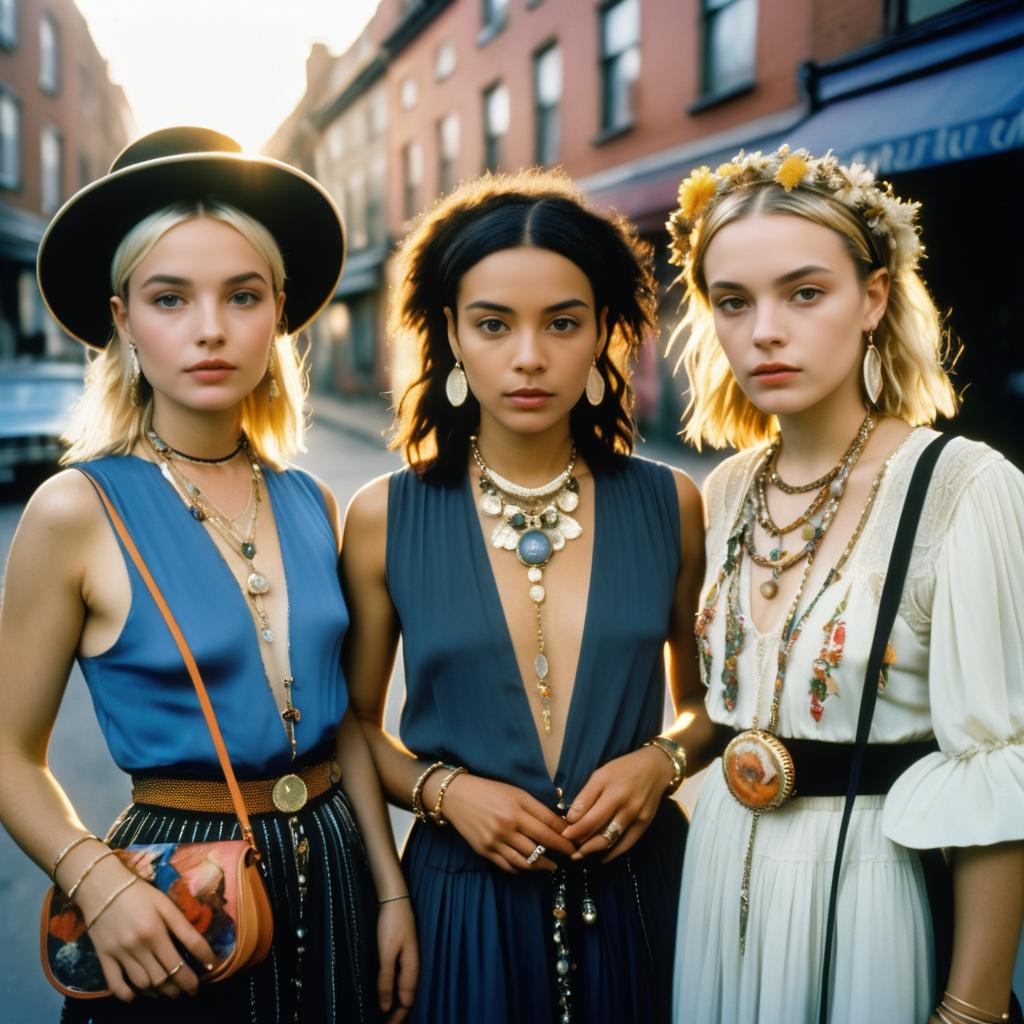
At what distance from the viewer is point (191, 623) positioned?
1754 millimetres

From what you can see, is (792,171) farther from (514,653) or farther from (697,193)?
(514,653)

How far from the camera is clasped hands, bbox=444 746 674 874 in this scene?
179 centimetres

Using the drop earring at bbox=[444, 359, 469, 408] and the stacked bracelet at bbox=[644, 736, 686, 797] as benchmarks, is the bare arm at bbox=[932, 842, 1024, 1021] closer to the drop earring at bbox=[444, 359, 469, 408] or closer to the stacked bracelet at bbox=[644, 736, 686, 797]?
the stacked bracelet at bbox=[644, 736, 686, 797]

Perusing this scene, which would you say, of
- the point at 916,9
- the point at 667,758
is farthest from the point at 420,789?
the point at 916,9

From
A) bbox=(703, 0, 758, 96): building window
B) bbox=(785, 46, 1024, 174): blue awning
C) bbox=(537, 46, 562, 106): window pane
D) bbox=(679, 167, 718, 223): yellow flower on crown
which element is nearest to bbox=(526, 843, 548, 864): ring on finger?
bbox=(679, 167, 718, 223): yellow flower on crown

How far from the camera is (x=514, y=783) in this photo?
1.90 m

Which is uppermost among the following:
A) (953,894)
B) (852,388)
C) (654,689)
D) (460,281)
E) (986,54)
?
(986,54)

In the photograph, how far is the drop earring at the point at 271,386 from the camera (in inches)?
86.0

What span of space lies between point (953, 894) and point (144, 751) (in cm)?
140

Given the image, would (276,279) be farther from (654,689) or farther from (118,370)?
(654,689)

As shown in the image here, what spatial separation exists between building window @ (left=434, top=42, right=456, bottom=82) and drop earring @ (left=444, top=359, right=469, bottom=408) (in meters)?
19.8

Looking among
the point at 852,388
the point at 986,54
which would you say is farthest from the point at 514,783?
the point at 986,54

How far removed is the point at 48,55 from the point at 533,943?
2990cm

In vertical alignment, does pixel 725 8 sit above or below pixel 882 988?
above
